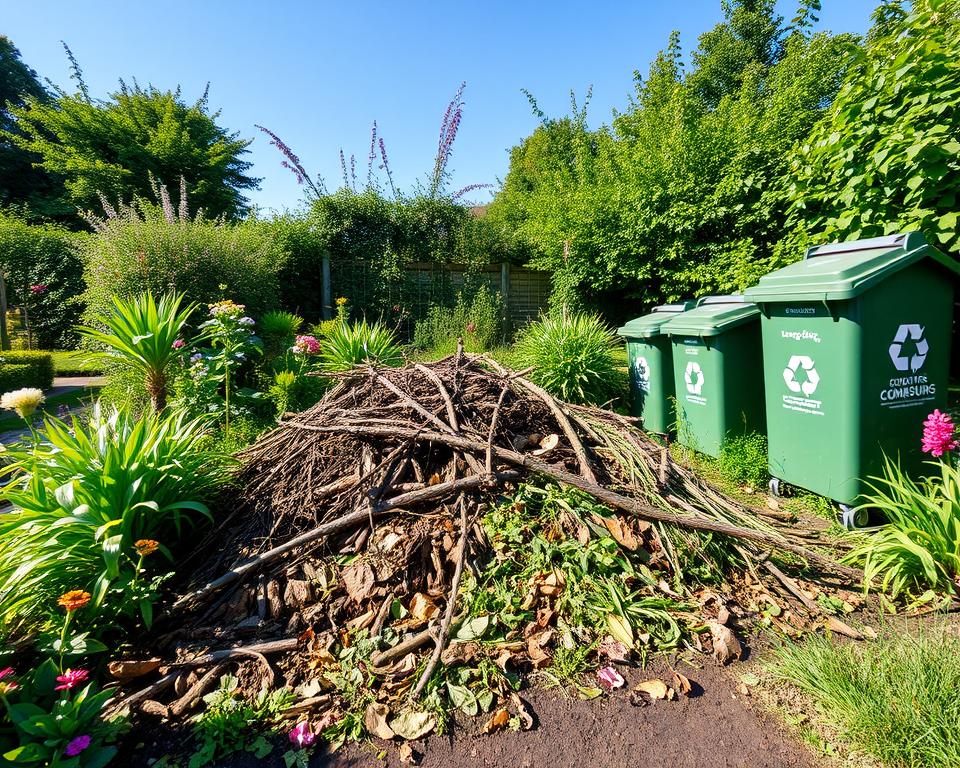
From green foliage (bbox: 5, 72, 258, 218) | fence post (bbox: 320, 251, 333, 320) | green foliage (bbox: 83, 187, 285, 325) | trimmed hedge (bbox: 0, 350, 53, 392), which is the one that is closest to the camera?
green foliage (bbox: 83, 187, 285, 325)

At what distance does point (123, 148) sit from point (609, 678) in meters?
20.4

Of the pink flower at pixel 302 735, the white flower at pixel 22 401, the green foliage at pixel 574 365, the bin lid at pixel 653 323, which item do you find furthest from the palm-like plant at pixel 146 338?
the bin lid at pixel 653 323

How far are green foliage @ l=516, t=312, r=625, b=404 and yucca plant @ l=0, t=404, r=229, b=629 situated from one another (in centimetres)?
378

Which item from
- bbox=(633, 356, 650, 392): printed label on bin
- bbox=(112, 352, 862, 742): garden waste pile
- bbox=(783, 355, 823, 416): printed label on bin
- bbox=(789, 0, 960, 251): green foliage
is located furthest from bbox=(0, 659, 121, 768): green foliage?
bbox=(789, 0, 960, 251): green foliage

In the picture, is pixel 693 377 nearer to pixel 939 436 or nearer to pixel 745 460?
pixel 745 460

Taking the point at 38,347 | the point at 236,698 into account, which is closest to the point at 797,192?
the point at 236,698

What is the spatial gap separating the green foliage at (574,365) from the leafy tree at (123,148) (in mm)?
14216

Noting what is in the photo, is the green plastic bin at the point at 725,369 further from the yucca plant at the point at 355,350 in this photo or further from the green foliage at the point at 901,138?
the yucca plant at the point at 355,350

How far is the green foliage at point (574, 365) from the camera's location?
5.44 m

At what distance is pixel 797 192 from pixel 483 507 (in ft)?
16.4

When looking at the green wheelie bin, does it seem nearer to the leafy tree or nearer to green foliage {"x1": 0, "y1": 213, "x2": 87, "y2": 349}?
green foliage {"x1": 0, "y1": 213, "x2": 87, "y2": 349}

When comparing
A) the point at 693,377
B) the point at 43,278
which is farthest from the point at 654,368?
the point at 43,278

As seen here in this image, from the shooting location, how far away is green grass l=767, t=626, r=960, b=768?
139 cm

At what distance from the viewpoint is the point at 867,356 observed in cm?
289
